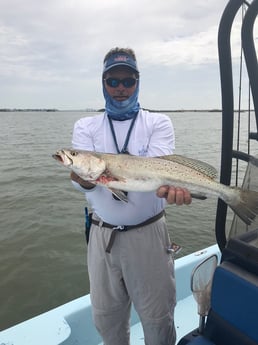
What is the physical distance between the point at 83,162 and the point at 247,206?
4.43 ft

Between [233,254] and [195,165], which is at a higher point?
[195,165]

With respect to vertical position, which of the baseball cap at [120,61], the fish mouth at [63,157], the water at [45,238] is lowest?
the water at [45,238]

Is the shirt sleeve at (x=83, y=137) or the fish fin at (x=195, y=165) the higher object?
the shirt sleeve at (x=83, y=137)

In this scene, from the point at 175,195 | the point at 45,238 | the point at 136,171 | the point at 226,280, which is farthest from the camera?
the point at 45,238

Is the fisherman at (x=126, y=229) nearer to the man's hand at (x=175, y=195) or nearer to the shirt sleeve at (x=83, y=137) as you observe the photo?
the shirt sleeve at (x=83, y=137)

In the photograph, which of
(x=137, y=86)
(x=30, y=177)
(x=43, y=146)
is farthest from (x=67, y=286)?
(x=43, y=146)

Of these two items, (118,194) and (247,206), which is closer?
(247,206)

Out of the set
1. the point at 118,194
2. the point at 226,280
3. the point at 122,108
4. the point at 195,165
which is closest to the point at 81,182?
the point at 118,194

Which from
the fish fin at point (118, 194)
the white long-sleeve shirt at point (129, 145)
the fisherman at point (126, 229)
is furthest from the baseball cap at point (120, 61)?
the fish fin at point (118, 194)

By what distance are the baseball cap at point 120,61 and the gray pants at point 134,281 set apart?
146cm

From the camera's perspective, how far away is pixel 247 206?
8.56 feet

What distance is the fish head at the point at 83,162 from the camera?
2.97 meters

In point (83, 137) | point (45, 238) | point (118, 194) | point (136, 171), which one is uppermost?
→ point (83, 137)

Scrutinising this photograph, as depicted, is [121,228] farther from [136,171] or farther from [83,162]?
Result: [83,162]
